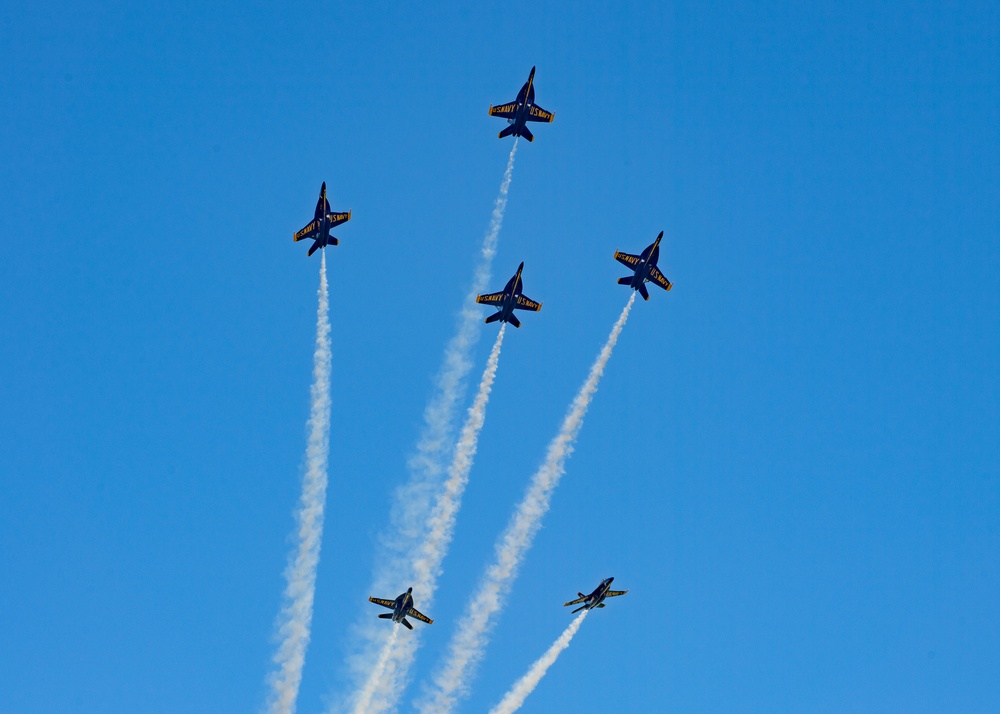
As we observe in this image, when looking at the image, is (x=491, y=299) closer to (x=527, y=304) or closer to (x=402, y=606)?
(x=527, y=304)

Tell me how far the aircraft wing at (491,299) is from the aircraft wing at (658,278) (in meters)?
17.7

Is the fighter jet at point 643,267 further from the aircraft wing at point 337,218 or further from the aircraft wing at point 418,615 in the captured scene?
the aircraft wing at point 418,615

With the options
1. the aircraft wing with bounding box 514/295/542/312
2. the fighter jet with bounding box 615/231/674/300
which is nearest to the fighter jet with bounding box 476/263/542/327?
the aircraft wing with bounding box 514/295/542/312

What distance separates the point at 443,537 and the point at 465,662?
12.0 metres

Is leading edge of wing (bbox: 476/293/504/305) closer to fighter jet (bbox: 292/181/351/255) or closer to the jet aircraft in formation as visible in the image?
the jet aircraft in formation

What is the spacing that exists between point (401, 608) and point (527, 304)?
35300mm

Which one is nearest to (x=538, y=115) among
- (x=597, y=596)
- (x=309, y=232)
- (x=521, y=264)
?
(x=521, y=264)

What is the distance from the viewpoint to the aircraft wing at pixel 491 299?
9862cm

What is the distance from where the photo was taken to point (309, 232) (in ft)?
342

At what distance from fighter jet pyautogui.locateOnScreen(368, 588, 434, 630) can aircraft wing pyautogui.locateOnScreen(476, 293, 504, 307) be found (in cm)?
3230

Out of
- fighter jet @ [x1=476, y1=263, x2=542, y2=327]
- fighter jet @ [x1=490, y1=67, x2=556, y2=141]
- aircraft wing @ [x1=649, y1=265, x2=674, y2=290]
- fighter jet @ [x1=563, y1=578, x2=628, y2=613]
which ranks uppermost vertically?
fighter jet @ [x1=490, y1=67, x2=556, y2=141]

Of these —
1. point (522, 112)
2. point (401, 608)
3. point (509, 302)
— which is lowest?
point (401, 608)

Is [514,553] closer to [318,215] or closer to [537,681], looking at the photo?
[537,681]

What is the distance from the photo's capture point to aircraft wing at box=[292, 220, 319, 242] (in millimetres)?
103750
